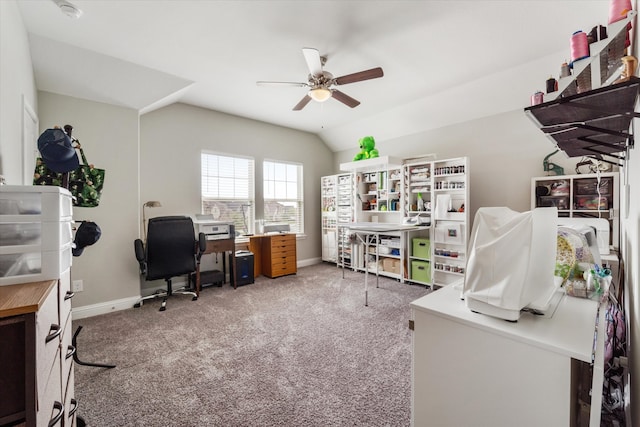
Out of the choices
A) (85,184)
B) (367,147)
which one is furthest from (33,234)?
(367,147)

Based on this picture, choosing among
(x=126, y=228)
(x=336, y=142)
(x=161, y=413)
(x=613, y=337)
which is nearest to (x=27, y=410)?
(x=161, y=413)

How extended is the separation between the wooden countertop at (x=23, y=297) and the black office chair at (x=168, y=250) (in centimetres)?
252

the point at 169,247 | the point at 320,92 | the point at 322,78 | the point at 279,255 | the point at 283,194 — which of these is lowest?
the point at 279,255

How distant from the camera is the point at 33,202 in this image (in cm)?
109

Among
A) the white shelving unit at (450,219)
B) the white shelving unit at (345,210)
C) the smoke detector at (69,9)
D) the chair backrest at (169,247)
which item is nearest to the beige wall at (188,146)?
the chair backrest at (169,247)

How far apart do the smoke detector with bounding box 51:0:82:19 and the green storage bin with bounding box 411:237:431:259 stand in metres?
4.68

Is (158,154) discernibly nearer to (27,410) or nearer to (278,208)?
(278,208)

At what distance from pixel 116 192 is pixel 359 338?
3362 mm

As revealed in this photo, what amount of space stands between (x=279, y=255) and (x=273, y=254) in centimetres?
13

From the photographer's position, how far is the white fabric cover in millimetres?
1024

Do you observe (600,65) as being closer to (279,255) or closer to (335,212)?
(279,255)

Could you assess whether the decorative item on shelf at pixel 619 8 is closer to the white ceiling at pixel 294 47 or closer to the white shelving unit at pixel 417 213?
the white ceiling at pixel 294 47

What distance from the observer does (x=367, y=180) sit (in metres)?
5.26

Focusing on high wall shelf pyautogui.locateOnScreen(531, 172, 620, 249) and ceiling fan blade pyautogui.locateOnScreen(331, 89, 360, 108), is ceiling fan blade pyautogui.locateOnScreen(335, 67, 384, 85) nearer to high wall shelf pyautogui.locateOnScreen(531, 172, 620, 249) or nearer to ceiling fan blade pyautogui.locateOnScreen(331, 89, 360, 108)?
ceiling fan blade pyautogui.locateOnScreen(331, 89, 360, 108)
